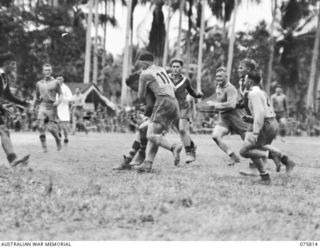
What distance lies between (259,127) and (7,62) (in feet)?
12.3

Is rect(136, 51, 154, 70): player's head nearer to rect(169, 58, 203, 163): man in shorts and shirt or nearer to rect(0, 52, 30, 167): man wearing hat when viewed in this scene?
rect(169, 58, 203, 163): man in shorts and shirt

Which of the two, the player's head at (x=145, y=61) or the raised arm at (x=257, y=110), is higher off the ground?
the player's head at (x=145, y=61)

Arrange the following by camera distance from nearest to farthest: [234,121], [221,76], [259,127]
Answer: [259,127] < [221,76] < [234,121]

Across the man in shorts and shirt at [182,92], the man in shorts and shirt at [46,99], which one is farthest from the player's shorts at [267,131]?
the man in shorts and shirt at [46,99]

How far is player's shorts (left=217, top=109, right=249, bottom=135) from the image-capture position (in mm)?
10188

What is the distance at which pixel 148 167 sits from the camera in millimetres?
8586

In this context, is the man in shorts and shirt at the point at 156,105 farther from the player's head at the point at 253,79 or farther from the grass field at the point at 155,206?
the player's head at the point at 253,79

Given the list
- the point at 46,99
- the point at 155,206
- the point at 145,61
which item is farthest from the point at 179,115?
the point at 46,99

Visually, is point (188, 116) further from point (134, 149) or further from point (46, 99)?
point (46, 99)

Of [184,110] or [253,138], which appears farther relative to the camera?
[184,110]

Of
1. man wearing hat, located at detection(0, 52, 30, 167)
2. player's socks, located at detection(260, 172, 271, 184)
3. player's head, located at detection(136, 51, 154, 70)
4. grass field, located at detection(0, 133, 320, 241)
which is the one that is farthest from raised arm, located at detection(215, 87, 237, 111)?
man wearing hat, located at detection(0, 52, 30, 167)

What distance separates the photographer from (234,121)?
10195 millimetres

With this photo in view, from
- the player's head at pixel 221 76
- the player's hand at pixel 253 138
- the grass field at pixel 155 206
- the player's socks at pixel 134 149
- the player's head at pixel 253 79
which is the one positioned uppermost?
the player's head at pixel 221 76

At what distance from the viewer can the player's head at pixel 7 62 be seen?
845cm
